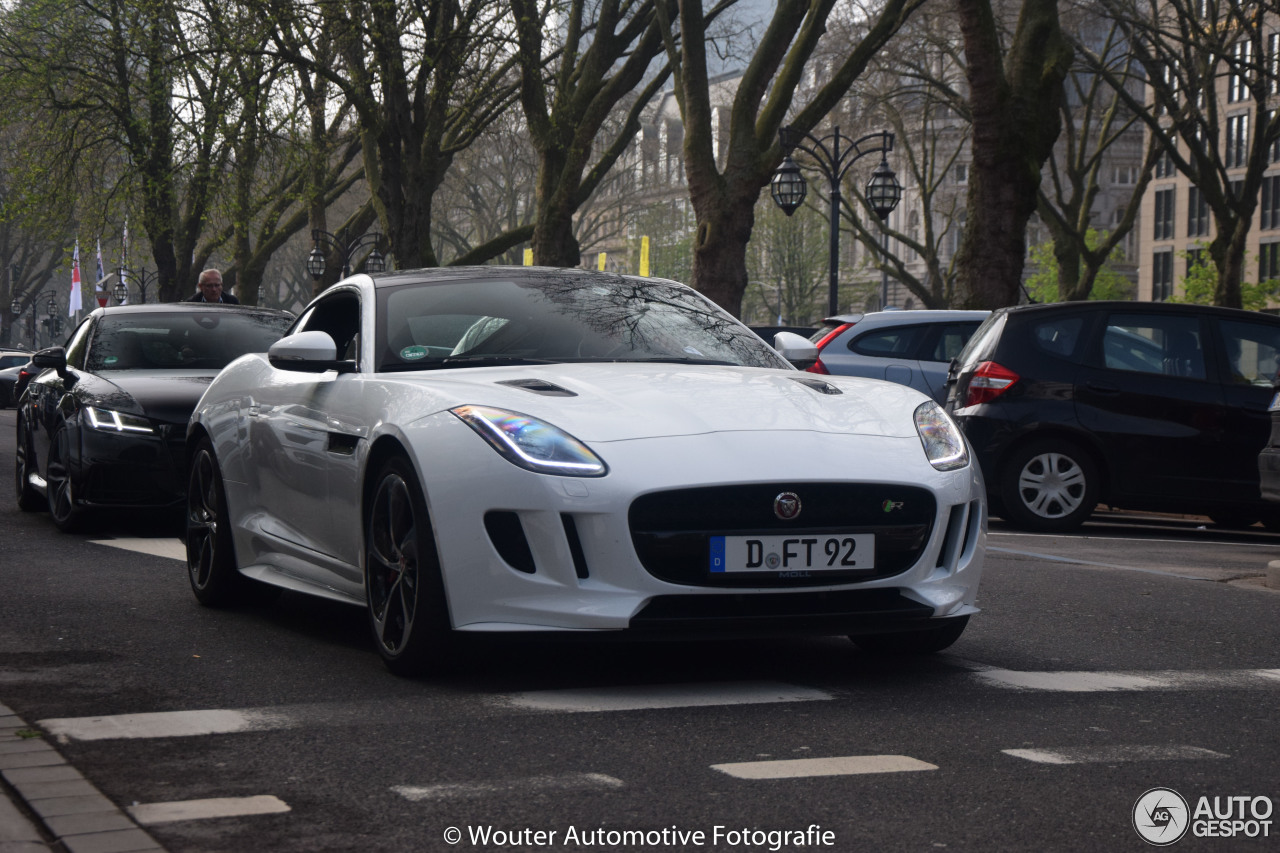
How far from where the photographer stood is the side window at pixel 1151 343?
40.2 feet

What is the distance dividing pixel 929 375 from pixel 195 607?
8.95 metres

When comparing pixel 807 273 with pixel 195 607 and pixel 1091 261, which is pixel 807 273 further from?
pixel 195 607

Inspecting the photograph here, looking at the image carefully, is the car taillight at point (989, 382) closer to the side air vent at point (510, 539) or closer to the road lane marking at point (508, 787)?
the side air vent at point (510, 539)

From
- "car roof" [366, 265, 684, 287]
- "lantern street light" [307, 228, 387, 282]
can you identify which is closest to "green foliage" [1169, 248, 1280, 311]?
"lantern street light" [307, 228, 387, 282]

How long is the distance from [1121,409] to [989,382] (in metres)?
0.90

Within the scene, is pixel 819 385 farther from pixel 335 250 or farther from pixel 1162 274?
pixel 1162 274

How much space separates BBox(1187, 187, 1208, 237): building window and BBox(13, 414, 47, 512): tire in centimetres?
7161

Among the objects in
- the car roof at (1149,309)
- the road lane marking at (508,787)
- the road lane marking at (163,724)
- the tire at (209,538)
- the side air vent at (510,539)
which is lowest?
the road lane marking at (163,724)

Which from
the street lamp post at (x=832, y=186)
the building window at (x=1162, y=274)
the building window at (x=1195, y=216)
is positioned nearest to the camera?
the street lamp post at (x=832, y=186)

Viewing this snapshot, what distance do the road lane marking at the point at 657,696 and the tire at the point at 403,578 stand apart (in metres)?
0.34

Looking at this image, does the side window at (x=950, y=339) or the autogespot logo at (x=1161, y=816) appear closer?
the autogespot logo at (x=1161, y=816)

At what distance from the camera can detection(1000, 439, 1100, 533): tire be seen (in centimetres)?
1223

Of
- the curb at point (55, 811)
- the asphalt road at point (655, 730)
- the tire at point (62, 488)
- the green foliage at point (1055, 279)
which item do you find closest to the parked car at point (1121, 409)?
the asphalt road at point (655, 730)

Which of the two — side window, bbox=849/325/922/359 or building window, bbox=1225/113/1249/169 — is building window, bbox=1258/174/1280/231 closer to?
building window, bbox=1225/113/1249/169
